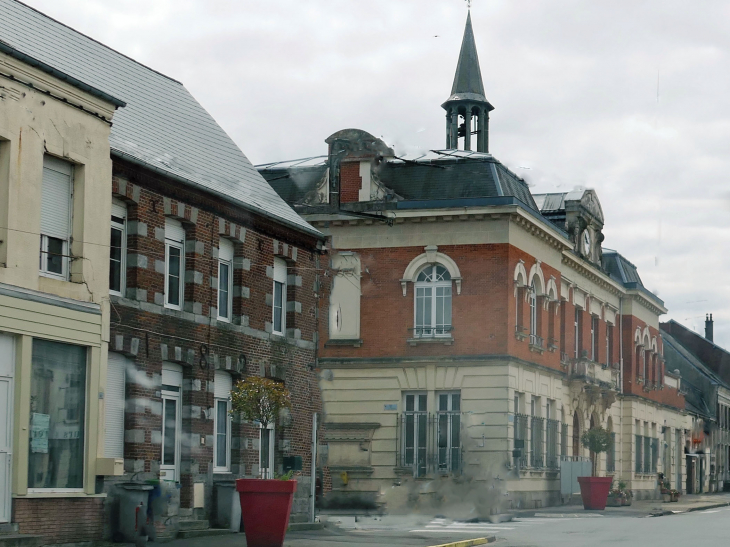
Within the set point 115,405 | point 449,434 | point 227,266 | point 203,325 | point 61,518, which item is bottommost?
point 61,518

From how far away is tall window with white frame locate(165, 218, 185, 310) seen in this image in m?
23.8

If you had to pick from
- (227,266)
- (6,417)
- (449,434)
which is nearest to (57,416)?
(6,417)

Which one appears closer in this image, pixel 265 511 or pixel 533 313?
pixel 265 511

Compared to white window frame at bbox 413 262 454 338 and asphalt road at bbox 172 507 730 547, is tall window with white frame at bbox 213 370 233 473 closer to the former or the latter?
asphalt road at bbox 172 507 730 547

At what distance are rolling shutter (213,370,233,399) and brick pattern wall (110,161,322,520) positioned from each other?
17 cm

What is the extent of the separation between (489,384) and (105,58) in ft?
53.8

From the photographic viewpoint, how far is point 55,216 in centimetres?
1994

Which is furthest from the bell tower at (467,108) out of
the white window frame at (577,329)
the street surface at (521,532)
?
the street surface at (521,532)

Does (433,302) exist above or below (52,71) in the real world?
below

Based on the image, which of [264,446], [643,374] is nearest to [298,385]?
[264,446]

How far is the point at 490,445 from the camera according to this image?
123ft

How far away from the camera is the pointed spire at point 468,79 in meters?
46.1

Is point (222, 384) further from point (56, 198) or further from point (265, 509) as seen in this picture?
point (56, 198)

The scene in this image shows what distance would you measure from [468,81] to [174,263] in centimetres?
2442
